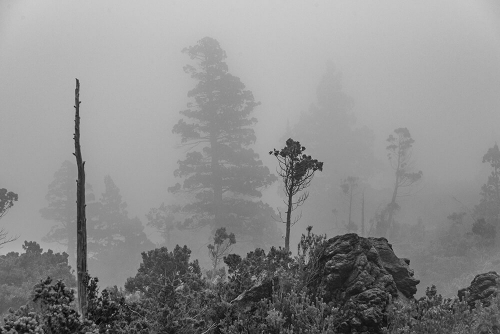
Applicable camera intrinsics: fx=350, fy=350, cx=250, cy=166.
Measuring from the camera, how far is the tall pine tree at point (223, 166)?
113ft

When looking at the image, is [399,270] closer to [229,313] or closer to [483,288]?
[483,288]

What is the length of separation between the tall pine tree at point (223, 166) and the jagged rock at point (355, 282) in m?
24.5

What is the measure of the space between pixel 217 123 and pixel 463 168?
81.4 meters

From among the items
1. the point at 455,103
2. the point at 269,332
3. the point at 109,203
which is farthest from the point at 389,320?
the point at 455,103

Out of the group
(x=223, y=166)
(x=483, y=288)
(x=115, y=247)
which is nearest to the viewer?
(x=483, y=288)

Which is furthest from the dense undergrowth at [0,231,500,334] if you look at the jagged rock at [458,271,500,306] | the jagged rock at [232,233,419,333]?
the jagged rock at [458,271,500,306]

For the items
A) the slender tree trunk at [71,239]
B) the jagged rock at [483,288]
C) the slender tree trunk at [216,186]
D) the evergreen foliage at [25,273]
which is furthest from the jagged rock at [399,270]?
the slender tree trunk at [71,239]

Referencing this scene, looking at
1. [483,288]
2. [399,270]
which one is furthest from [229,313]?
[483,288]

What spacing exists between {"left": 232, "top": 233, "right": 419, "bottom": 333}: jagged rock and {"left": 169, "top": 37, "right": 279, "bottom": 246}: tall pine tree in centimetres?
2452

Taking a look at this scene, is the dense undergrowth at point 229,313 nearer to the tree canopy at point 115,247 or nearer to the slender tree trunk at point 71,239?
the tree canopy at point 115,247

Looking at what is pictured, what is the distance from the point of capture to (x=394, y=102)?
174 meters

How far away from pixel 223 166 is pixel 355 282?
1148 inches

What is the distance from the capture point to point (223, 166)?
36.5 m

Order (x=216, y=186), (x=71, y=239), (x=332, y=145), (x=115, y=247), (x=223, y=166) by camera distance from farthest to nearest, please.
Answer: (x=332, y=145) < (x=71, y=239) < (x=115, y=247) < (x=223, y=166) < (x=216, y=186)
